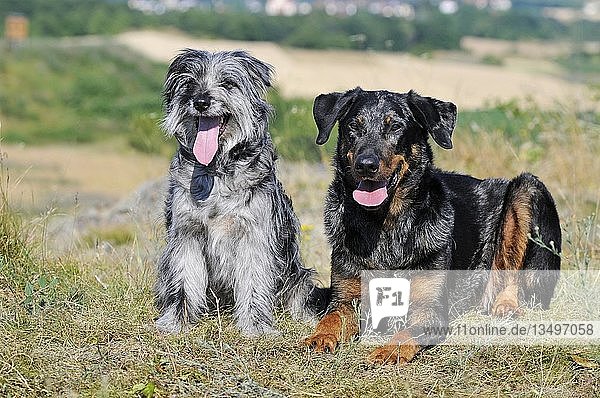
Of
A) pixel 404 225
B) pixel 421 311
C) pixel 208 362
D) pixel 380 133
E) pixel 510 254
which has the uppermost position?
pixel 380 133

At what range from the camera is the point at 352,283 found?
17.6ft

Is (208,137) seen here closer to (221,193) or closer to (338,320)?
(221,193)

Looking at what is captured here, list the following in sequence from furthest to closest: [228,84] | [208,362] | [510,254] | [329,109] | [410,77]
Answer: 1. [410,77]
2. [510,254]
3. [329,109]
4. [228,84]
5. [208,362]

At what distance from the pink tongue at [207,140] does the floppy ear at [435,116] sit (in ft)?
4.05

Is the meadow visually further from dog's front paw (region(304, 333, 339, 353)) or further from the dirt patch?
the dirt patch

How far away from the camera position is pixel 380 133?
5.20 meters

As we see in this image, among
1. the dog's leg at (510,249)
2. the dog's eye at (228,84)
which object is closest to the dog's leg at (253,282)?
the dog's eye at (228,84)

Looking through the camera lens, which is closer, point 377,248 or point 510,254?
point 377,248

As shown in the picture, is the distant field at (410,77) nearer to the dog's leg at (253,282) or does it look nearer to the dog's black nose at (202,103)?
the dog's black nose at (202,103)

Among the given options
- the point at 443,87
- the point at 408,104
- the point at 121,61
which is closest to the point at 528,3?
the point at 121,61

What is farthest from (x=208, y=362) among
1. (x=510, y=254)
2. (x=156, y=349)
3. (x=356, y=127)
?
(x=510, y=254)

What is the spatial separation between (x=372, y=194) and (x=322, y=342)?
94 cm

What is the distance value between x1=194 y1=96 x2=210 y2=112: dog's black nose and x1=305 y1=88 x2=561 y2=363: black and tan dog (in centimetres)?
78

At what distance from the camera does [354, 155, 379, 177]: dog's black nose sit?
496 cm
